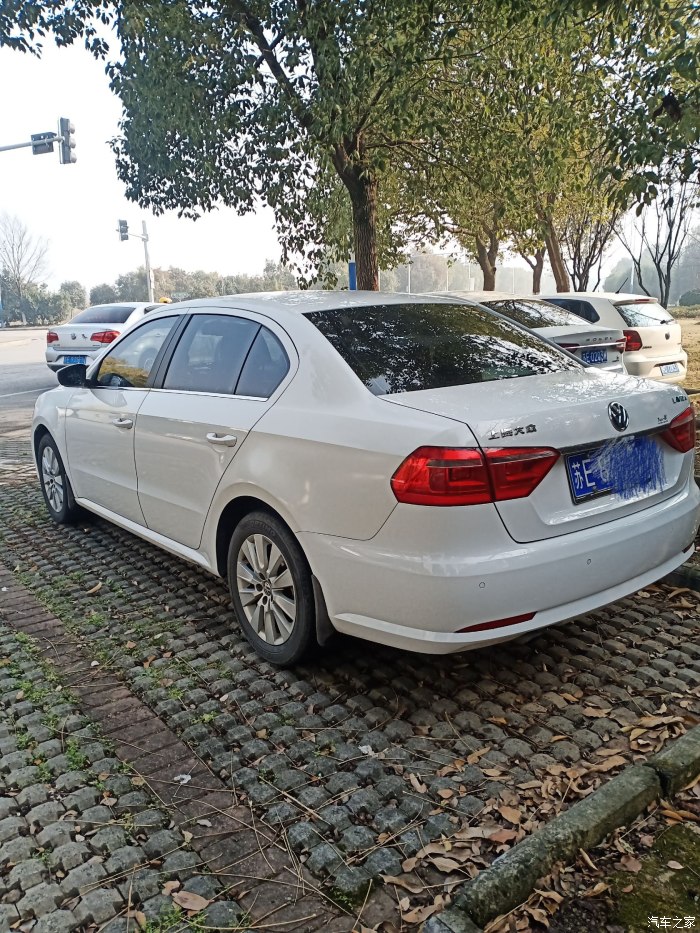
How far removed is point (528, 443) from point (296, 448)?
991 millimetres

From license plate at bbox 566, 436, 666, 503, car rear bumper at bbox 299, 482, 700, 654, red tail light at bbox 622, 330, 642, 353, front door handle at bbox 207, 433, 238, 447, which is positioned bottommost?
car rear bumper at bbox 299, 482, 700, 654

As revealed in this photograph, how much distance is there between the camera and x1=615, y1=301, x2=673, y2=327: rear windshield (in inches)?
378

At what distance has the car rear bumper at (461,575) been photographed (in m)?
2.76

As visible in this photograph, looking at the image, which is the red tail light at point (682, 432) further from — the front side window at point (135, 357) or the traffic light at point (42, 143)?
the traffic light at point (42, 143)

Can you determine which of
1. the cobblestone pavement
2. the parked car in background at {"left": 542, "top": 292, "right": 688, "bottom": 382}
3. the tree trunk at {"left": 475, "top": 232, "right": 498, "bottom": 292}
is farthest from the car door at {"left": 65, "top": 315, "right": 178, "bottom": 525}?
the tree trunk at {"left": 475, "top": 232, "right": 498, "bottom": 292}

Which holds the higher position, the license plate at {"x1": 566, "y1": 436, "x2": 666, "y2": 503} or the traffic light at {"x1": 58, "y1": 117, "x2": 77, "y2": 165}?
the traffic light at {"x1": 58, "y1": 117, "x2": 77, "y2": 165}

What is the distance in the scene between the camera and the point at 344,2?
23.2 feet

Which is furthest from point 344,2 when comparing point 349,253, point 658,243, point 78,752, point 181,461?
point 658,243

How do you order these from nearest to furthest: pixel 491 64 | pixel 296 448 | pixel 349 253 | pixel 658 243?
1. pixel 296 448
2. pixel 491 64
3. pixel 349 253
4. pixel 658 243

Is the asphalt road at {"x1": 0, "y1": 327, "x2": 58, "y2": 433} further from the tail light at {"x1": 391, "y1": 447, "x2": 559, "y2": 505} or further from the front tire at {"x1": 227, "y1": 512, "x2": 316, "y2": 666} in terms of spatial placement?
the tail light at {"x1": 391, "y1": 447, "x2": 559, "y2": 505}

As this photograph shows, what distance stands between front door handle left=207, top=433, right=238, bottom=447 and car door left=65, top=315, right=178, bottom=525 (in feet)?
3.13

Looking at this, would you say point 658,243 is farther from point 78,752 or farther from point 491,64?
point 78,752

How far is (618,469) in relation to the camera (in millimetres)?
3121

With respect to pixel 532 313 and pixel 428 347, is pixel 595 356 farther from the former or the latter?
pixel 428 347
